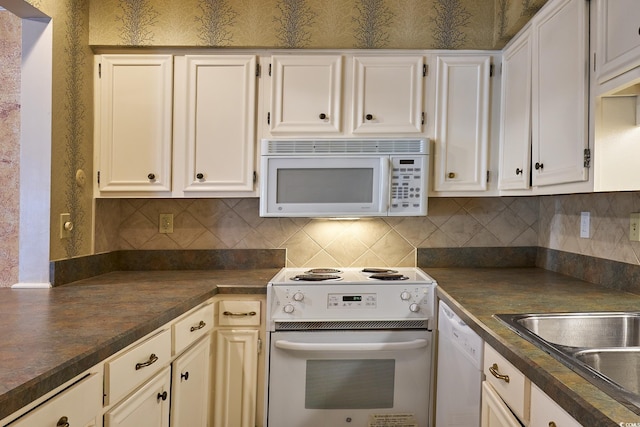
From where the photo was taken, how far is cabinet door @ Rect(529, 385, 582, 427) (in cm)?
82

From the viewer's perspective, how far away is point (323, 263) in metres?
2.48

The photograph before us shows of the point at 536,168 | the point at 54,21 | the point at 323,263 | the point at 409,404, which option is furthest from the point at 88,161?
the point at 536,168

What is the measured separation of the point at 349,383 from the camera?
1921 mm

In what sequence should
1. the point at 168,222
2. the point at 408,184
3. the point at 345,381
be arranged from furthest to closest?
the point at 168,222 → the point at 408,184 → the point at 345,381

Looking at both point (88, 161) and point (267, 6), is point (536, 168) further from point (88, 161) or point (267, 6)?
point (88, 161)

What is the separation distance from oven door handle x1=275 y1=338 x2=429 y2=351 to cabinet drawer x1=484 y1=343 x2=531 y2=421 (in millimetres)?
643

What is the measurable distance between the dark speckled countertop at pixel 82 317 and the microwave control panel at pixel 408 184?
31.3 inches

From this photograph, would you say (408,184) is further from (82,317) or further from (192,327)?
(82,317)

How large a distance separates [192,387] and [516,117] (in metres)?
1.94

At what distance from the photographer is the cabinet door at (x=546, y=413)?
0.82 m

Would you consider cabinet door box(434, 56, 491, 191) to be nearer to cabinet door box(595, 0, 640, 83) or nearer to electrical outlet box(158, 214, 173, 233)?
cabinet door box(595, 0, 640, 83)

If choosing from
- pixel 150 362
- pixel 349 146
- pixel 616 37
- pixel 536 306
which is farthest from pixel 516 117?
pixel 150 362

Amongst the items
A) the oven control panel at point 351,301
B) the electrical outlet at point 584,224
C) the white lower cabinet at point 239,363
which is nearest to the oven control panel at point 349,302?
the oven control panel at point 351,301

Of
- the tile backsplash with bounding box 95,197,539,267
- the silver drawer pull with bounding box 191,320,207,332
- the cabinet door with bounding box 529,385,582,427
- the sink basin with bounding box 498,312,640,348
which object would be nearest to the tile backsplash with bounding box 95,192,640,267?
the tile backsplash with bounding box 95,197,539,267
